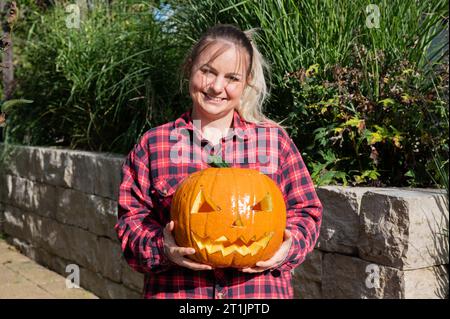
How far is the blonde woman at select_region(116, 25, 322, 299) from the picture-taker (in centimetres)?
206

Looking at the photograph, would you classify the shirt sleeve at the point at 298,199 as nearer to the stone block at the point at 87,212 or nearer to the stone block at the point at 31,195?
the stone block at the point at 87,212

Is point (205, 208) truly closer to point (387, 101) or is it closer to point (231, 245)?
point (231, 245)

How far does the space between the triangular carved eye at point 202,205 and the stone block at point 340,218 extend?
94 cm

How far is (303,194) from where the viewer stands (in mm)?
2186

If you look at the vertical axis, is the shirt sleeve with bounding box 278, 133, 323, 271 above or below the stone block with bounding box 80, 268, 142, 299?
above

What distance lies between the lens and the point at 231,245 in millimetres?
1924

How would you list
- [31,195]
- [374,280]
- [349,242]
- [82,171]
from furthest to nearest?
[31,195] < [82,171] < [349,242] < [374,280]

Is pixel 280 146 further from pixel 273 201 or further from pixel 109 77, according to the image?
pixel 109 77

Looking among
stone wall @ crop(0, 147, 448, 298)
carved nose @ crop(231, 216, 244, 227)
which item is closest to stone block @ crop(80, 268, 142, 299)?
stone wall @ crop(0, 147, 448, 298)

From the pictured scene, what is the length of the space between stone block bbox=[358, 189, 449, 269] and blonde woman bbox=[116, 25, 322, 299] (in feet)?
1.42

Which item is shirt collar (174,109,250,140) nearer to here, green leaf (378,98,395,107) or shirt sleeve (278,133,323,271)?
shirt sleeve (278,133,323,271)

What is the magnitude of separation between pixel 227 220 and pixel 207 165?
14.0 inches

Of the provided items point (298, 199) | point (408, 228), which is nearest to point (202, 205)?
point (298, 199)
